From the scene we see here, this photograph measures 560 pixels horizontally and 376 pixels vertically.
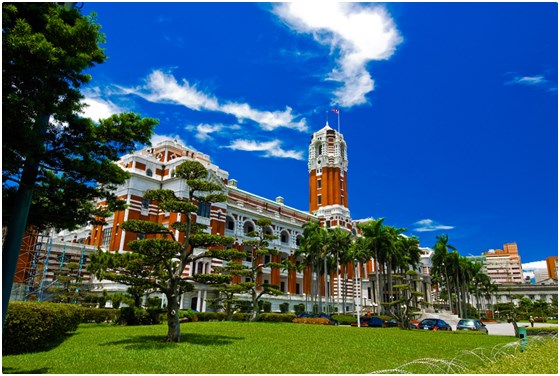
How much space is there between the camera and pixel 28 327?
1380 centimetres

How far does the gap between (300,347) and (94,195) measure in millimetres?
9889

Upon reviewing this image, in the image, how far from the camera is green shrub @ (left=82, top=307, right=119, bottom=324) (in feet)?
97.7

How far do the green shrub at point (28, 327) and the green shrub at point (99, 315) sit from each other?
14.6m

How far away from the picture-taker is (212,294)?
150 ft

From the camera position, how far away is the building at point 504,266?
6255 inches

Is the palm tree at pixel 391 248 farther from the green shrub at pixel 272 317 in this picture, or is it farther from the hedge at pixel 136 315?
the hedge at pixel 136 315

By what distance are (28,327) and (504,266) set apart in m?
178

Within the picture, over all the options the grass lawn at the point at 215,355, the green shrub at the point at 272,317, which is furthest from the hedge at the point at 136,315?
the green shrub at the point at 272,317

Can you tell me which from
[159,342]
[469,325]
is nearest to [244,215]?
[469,325]

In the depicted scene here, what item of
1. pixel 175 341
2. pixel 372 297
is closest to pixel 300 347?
pixel 175 341

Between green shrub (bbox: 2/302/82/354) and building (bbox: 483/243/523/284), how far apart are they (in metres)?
169

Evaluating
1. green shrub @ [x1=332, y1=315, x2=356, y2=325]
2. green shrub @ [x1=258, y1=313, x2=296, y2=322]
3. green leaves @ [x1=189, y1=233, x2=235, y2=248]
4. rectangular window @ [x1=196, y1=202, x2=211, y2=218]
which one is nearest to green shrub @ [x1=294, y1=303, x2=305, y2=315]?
green shrub @ [x1=332, y1=315, x2=356, y2=325]

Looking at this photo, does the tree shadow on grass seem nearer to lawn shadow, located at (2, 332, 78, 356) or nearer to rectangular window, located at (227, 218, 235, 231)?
lawn shadow, located at (2, 332, 78, 356)

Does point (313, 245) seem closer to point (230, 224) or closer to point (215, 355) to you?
point (230, 224)
